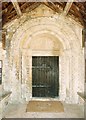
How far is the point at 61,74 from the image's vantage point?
840cm

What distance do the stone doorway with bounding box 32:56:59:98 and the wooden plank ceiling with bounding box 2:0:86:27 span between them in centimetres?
179

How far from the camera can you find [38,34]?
8.30m

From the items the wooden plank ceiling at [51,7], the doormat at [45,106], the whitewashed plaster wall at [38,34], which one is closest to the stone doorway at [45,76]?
the whitewashed plaster wall at [38,34]

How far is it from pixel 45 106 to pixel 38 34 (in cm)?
257

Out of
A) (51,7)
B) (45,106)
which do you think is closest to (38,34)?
(51,7)

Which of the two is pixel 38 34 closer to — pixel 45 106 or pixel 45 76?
pixel 45 76

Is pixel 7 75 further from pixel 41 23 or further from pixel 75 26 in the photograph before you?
pixel 75 26

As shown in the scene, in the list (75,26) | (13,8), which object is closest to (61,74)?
(75,26)

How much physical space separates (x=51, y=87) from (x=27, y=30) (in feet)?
7.57

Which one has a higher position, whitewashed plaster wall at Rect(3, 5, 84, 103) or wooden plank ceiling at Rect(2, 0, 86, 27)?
wooden plank ceiling at Rect(2, 0, 86, 27)

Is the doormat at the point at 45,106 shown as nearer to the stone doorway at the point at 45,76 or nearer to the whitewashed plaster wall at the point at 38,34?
the whitewashed plaster wall at the point at 38,34

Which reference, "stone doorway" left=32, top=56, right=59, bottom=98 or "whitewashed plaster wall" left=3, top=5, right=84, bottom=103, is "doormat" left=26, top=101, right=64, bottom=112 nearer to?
"whitewashed plaster wall" left=3, top=5, right=84, bottom=103

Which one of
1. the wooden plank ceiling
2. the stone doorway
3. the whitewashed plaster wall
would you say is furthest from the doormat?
the wooden plank ceiling

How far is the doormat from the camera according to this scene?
6.89m
